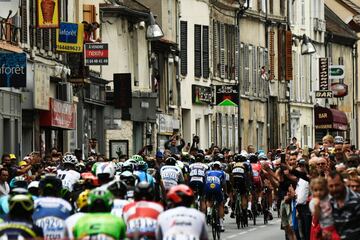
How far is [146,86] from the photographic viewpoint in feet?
208

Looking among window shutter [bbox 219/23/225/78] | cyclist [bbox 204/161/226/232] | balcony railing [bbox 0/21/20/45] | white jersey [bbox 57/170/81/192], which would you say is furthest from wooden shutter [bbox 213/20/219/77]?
white jersey [bbox 57/170/81/192]

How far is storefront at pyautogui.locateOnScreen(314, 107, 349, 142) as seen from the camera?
9156 cm

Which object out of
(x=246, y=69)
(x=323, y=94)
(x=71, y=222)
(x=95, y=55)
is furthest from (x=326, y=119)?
(x=71, y=222)

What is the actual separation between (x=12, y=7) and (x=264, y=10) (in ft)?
154

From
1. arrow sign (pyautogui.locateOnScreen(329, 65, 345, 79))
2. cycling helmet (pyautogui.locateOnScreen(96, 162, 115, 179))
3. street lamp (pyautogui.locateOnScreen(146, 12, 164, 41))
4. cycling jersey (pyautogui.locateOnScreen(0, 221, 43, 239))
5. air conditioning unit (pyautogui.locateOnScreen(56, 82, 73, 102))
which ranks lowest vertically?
cycling jersey (pyautogui.locateOnScreen(0, 221, 43, 239))

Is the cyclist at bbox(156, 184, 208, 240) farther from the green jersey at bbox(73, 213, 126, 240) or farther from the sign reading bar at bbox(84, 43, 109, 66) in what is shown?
the sign reading bar at bbox(84, 43, 109, 66)

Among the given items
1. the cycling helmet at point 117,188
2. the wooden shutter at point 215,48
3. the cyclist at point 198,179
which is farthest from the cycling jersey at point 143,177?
the wooden shutter at point 215,48

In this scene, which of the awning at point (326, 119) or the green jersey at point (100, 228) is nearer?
the green jersey at point (100, 228)

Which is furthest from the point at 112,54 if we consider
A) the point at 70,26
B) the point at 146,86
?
the point at 70,26

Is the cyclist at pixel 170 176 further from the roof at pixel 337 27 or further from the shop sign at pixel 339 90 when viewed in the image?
the roof at pixel 337 27

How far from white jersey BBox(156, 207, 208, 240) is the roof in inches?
3157

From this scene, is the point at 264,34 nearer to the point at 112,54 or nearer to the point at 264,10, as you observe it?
the point at 264,10

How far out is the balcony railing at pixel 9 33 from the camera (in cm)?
4339

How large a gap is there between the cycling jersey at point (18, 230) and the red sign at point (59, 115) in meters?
29.4
